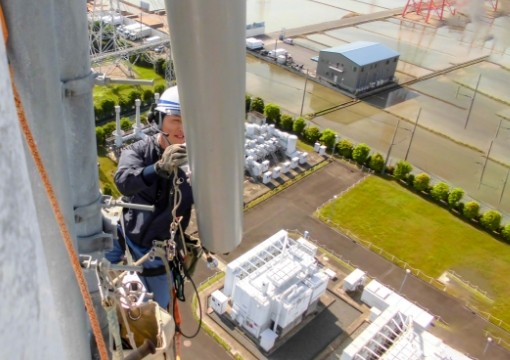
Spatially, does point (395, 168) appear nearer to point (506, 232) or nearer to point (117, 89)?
point (506, 232)

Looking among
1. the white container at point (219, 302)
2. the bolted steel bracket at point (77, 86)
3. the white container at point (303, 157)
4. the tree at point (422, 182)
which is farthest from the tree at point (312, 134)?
the bolted steel bracket at point (77, 86)

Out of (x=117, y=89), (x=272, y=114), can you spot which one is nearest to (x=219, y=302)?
(x=272, y=114)

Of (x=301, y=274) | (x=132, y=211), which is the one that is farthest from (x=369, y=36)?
(x=132, y=211)

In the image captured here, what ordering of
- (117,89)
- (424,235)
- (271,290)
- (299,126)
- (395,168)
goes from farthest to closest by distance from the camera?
(117,89), (299,126), (395,168), (424,235), (271,290)

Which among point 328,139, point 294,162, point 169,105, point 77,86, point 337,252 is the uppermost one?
point 77,86

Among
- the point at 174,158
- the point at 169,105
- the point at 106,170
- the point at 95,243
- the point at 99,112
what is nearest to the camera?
the point at 95,243

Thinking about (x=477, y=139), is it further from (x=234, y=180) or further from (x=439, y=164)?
(x=234, y=180)
